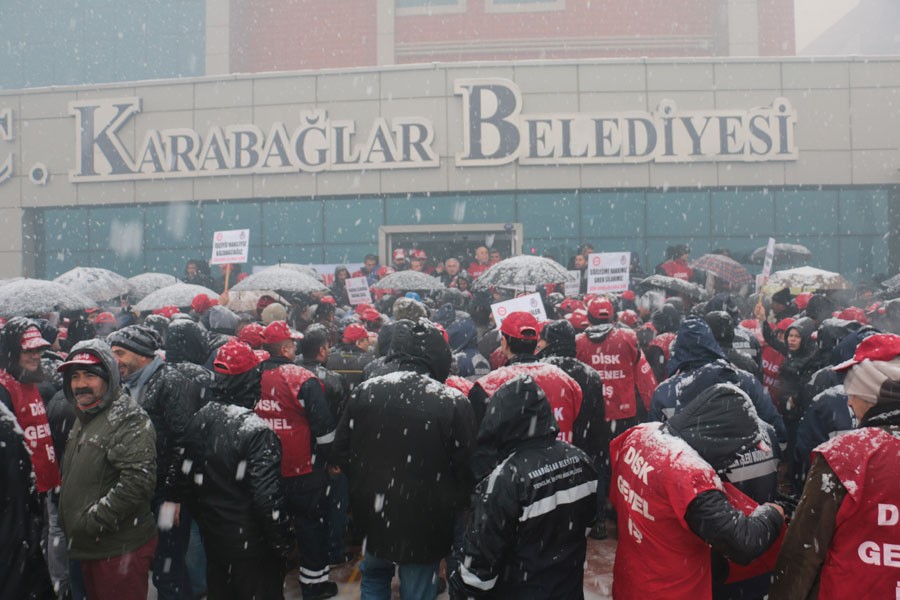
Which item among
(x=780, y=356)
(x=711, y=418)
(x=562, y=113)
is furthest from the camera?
(x=562, y=113)

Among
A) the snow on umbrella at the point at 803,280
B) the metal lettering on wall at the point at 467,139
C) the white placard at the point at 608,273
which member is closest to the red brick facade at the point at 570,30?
the metal lettering on wall at the point at 467,139

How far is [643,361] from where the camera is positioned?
23.7ft

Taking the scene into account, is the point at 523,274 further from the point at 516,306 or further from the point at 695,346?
→ the point at 695,346

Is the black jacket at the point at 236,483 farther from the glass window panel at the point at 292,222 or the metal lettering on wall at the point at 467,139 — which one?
the glass window panel at the point at 292,222

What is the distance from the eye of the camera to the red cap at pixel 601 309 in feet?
23.6

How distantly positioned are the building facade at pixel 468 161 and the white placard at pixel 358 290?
28.2ft

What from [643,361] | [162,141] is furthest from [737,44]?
[643,361]

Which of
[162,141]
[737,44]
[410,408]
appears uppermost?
[737,44]

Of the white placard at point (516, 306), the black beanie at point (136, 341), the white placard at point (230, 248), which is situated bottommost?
the black beanie at point (136, 341)

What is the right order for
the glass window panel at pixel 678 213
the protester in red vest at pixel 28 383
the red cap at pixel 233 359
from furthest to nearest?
the glass window panel at pixel 678 213
the protester in red vest at pixel 28 383
the red cap at pixel 233 359

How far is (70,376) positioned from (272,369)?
1718 mm

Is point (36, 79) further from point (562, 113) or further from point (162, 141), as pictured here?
point (562, 113)

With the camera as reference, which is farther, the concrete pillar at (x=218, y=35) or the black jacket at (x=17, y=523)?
the concrete pillar at (x=218, y=35)

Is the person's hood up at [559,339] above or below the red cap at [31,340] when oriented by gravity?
below
